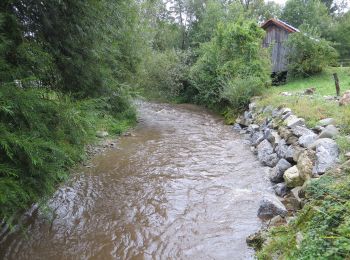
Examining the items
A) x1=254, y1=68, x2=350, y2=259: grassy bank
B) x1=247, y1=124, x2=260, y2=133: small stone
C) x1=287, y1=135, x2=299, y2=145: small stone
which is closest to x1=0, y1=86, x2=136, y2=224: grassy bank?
x1=254, y1=68, x2=350, y2=259: grassy bank

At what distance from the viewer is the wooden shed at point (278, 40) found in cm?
2120

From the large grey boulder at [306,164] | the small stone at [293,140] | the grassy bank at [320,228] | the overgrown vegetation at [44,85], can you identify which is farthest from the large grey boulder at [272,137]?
the overgrown vegetation at [44,85]

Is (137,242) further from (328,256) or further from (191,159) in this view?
(191,159)

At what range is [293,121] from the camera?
9.07 meters

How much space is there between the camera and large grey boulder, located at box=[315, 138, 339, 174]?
582 cm

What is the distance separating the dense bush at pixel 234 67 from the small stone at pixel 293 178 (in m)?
9.18

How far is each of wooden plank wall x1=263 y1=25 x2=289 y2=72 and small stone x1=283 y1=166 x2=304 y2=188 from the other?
53.3ft

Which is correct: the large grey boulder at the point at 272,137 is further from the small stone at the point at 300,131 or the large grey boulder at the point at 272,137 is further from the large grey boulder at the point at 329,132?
the large grey boulder at the point at 329,132

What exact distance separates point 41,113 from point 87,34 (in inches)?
78.5

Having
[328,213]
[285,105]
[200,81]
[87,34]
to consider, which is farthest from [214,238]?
[200,81]

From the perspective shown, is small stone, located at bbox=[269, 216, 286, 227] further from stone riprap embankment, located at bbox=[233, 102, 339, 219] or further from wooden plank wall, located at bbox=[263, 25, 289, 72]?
wooden plank wall, located at bbox=[263, 25, 289, 72]

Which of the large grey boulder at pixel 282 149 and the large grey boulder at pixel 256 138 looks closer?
the large grey boulder at pixel 282 149

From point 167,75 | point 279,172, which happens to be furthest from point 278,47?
point 279,172

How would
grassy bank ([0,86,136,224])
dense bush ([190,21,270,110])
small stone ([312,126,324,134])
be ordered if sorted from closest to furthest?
grassy bank ([0,86,136,224]) → small stone ([312,126,324,134]) → dense bush ([190,21,270,110])
